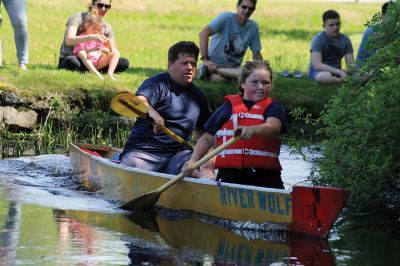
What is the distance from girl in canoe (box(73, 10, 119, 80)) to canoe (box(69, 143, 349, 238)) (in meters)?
4.47

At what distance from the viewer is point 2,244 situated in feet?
25.9

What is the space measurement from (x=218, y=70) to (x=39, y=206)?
6300mm

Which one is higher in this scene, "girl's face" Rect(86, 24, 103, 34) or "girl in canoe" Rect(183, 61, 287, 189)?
"girl's face" Rect(86, 24, 103, 34)

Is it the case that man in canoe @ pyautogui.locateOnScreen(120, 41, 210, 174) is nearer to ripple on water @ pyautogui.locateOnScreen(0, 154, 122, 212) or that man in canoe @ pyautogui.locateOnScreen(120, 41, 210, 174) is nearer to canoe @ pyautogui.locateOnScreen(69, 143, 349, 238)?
canoe @ pyautogui.locateOnScreen(69, 143, 349, 238)

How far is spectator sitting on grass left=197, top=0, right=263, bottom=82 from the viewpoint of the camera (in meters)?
15.7

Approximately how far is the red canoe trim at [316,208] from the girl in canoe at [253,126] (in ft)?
2.22

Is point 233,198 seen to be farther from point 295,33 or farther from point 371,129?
point 295,33

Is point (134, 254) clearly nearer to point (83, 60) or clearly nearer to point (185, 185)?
point (185, 185)

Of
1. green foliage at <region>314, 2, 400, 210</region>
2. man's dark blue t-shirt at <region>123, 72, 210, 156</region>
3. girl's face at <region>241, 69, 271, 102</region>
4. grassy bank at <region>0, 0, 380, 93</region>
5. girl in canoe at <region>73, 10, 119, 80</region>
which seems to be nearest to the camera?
girl's face at <region>241, 69, 271, 102</region>

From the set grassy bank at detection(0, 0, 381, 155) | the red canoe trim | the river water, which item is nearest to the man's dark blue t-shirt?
the river water

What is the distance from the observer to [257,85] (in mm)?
9219

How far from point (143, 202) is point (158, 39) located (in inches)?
668

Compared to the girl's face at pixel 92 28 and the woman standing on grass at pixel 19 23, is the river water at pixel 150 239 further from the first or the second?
the woman standing on grass at pixel 19 23

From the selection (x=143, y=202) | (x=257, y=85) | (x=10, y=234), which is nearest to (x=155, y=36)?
(x=143, y=202)
